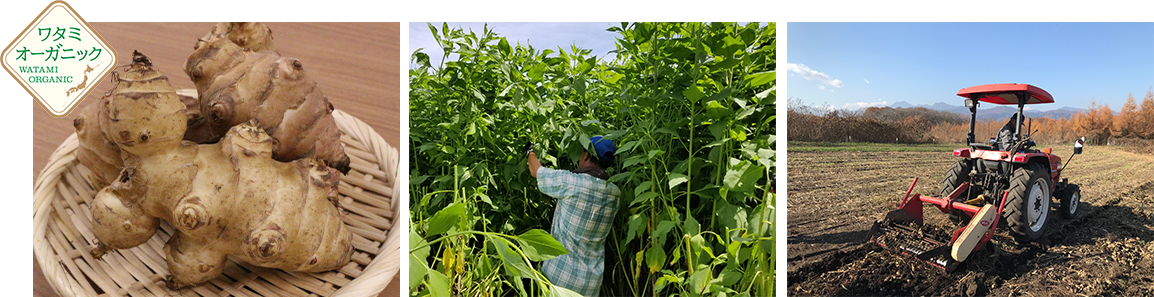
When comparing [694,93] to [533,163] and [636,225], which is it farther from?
[533,163]

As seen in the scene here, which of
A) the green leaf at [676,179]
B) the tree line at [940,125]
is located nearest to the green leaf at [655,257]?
the green leaf at [676,179]

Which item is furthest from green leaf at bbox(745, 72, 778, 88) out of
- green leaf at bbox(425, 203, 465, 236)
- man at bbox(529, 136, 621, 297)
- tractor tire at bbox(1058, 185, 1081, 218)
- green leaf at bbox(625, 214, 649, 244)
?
tractor tire at bbox(1058, 185, 1081, 218)

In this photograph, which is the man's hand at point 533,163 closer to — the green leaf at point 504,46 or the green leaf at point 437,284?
the green leaf at point 504,46

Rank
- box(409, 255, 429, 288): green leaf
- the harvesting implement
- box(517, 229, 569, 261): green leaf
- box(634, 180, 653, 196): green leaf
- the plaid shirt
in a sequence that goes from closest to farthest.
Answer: box(517, 229, 569, 261): green leaf → box(409, 255, 429, 288): green leaf → the harvesting implement → box(634, 180, 653, 196): green leaf → the plaid shirt

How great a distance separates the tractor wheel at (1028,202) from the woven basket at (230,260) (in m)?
1.69

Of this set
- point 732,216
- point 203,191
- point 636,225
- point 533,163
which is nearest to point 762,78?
point 732,216

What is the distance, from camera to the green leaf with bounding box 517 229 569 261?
0.97 metres

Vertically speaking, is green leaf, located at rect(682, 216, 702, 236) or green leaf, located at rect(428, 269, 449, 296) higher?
green leaf, located at rect(682, 216, 702, 236)

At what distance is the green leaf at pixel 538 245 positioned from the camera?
971 mm

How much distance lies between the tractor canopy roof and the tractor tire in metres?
0.25

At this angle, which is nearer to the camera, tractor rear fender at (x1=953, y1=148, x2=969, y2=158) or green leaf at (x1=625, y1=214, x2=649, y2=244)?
tractor rear fender at (x1=953, y1=148, x2=969, y2=158)

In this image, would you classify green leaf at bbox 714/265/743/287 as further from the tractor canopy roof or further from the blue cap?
the tractor canopy roof

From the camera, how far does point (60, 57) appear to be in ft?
4.05
